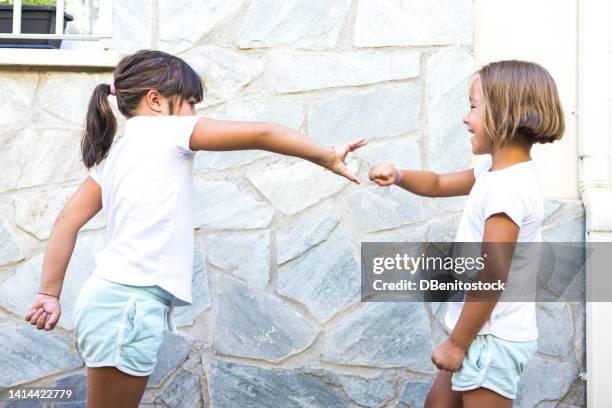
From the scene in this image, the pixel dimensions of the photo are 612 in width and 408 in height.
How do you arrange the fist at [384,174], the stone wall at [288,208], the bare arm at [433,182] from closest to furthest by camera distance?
the fist at [384,174], the bare arm at [433,182], the stone wall at [288,208]

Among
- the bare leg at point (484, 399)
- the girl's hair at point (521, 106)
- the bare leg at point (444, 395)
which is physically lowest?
the bare leg at point (444, 395)

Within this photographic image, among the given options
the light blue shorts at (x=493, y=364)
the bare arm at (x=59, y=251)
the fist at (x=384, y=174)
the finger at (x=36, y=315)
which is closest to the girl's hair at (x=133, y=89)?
the bare arm at (x=59, y=251)

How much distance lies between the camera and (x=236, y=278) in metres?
3.77

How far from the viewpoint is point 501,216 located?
7.43ft

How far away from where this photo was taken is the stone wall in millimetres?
3760

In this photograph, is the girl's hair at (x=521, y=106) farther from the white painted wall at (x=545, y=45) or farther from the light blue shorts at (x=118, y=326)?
the white painted wall at (x=545, y=45)

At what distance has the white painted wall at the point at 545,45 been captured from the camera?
3.87 meters

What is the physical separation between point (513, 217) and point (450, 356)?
436 millimetres

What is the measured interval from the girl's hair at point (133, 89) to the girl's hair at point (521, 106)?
930mm

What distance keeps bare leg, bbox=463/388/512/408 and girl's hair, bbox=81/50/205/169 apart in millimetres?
1253

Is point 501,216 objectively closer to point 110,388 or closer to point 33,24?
point 110,388

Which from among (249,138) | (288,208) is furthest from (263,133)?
(288,208)

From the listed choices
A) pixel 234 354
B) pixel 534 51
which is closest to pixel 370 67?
pixel 534 51

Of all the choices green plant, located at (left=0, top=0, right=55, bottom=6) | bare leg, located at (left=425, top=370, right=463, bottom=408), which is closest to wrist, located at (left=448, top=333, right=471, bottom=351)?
bare leg, located at (left=425, top=370, right=463, bottom=408)
